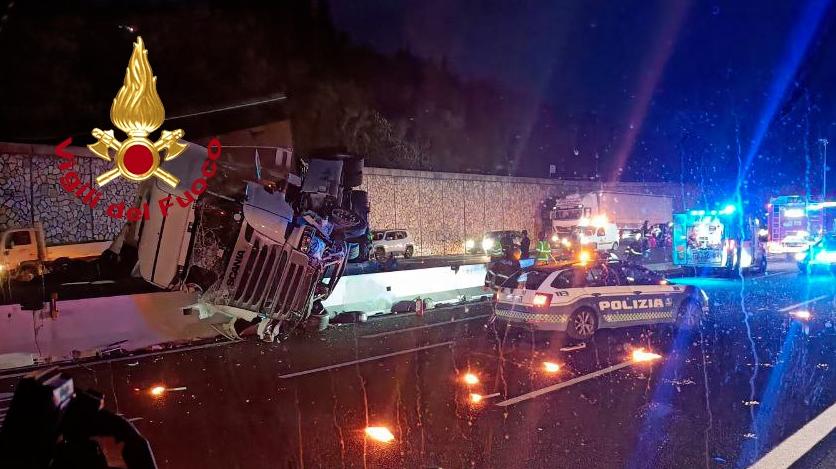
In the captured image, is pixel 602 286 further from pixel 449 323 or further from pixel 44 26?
pixel 44 26

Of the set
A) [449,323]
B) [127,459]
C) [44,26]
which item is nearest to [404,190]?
[44,26]

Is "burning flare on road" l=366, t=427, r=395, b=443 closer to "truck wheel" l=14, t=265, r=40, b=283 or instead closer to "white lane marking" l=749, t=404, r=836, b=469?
"white lane marking" l=749, t=404, r=836, b=469

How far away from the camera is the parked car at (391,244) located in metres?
26.5

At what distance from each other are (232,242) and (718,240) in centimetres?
1768

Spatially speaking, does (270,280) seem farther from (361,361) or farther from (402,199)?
(402,199)

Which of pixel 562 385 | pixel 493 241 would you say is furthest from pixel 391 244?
pixel 562 385

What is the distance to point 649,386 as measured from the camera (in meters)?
7.08

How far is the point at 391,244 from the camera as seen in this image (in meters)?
27.2

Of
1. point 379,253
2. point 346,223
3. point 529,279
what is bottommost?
point 529,279

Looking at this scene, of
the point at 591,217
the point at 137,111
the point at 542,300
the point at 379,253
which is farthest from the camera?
the point at 591,217

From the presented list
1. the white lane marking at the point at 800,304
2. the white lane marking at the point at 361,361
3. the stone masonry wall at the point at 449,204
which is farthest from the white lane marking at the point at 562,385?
the stone masonry wall at the point at 449,204

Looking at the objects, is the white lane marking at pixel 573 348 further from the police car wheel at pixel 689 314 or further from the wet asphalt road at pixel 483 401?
the police car wheel at pixel 689 314

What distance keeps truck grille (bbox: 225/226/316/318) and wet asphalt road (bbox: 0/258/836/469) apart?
0.81 meters

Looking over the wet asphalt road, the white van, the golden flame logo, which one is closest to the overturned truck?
the wet asphalt road
